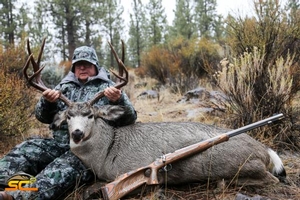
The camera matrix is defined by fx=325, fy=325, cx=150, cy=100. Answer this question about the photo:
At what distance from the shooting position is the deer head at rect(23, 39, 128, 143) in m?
3.59

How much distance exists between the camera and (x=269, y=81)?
5293 millimetres

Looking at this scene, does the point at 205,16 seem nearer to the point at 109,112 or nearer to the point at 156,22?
the point at 156,22

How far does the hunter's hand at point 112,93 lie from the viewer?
391 centimetres

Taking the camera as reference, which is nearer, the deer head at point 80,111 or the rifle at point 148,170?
the rifle at point 148,170

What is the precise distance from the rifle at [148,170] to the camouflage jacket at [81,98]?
97cm

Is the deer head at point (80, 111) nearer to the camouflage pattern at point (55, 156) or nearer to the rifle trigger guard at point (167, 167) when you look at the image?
the camouflage pattern at point (55, 156)

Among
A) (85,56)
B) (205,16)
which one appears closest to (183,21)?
(205,16)

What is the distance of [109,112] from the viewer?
155 inches

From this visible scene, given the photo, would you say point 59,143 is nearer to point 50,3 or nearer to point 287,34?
point 287,34

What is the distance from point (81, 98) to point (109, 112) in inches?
27.9

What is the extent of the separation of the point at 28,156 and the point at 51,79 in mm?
10434

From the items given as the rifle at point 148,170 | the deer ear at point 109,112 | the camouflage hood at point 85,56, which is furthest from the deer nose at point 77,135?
the camouflage hood at point 85,56

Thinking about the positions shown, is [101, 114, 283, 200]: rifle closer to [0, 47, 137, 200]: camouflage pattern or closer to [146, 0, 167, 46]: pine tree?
[0, 47, 137, 200]: camouflage pattern

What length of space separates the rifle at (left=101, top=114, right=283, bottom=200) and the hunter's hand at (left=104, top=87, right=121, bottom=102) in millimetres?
1025
